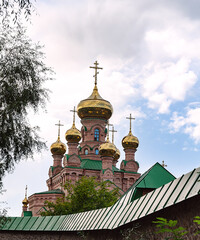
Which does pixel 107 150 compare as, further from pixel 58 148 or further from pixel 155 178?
pixel 155 178

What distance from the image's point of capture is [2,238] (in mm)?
17625

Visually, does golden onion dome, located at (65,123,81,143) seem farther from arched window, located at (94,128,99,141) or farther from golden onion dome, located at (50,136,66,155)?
golden onion dome, located at (50,136,66,155)

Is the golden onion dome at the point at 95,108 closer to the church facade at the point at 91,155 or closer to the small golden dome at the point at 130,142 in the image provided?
the church facade at the point at 91,155

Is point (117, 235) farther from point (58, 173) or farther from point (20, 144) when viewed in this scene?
point (58, 173)

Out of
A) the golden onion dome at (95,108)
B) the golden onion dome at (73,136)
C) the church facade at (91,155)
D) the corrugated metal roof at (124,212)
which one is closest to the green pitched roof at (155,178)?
the corrugated metal roof at (124,212)

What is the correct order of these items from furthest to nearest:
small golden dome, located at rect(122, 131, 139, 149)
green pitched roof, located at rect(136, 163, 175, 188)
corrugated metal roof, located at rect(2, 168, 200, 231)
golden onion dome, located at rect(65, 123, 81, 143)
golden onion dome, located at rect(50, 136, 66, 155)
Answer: golden onion dome, located at rect(50, 136, 66, 155) → small golden dome, located at rect(122, 131, 139, 149) → golden onion dome, located at rect(65, 123, 81, 143) → green pitched roof, located at rect(136, 163, 175, 188) → corrugated metal roof, located at rect(2, 168, 200, 231)

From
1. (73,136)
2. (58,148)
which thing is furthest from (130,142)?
(58,148)

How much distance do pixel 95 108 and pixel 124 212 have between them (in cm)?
4003

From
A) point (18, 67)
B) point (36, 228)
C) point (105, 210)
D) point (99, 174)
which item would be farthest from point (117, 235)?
point (99, 174)

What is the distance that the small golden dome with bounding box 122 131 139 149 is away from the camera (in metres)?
49.2

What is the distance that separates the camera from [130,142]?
161ft

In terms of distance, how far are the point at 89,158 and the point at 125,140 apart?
4.26 m

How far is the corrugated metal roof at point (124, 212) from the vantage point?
7445 mm

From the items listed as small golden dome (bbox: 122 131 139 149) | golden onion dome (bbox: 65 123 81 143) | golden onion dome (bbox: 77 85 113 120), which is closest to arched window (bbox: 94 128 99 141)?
golden onion dome (bbox: 77 85 113 120)
